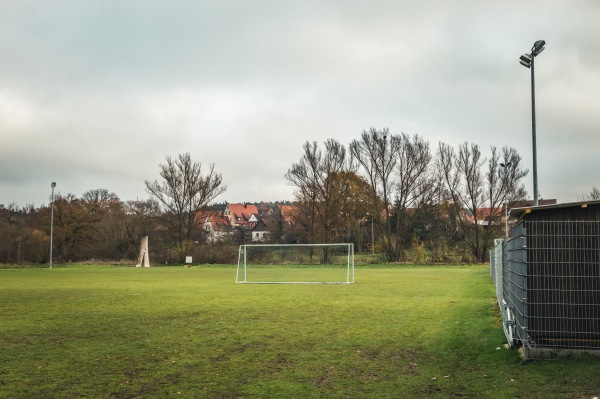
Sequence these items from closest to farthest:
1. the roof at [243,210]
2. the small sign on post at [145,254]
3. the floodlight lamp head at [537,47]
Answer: the floodlight lamp head at [537,47] → the small sign on post at [145,254] → the roof at [243,210]

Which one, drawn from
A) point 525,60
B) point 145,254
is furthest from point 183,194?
point 525,60

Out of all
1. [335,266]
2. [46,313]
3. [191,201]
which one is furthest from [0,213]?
[46,313]

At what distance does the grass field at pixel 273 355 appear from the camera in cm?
653

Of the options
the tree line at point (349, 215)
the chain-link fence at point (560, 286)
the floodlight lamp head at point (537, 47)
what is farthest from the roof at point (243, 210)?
the chain-link fence at point (560, 286)

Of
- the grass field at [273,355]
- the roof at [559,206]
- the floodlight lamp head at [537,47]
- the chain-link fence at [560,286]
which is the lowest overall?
the grass field at [273,355]

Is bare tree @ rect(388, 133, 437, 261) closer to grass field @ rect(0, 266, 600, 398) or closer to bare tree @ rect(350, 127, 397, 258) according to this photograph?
bare tree @ rect(350, 127, 397, 258)

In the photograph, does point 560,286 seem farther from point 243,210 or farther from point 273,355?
point 243,210

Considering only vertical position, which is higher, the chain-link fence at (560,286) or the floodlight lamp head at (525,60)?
the floodlight lamp head at (525,60)

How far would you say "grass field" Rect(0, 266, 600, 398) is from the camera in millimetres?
6527

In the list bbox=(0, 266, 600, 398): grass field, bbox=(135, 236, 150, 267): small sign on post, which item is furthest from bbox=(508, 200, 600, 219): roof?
bbox=(135, 236, 150, 267): small sign on post

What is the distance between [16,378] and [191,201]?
5641cm

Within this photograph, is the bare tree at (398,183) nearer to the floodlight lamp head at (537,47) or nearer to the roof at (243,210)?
the floodlight lamp head at (537,47)

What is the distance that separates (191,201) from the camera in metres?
62.9

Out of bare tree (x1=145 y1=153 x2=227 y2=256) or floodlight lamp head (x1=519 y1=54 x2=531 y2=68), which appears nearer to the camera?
floodlight lamp head (x1=519 y1=54 x2=531 y2=68)
